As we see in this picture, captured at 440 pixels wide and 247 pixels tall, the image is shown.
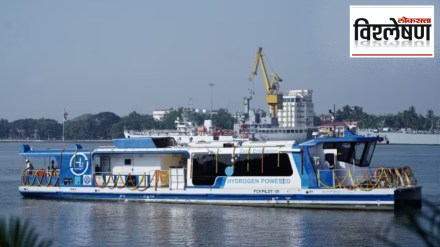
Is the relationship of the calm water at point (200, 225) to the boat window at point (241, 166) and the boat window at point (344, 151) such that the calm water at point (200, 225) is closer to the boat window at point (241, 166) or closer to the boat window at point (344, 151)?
the boat window at point (241, 166)

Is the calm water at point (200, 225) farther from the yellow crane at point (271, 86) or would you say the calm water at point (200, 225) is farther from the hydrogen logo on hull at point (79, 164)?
the yellow crane at point (271, 86)

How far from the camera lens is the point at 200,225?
88.2ft

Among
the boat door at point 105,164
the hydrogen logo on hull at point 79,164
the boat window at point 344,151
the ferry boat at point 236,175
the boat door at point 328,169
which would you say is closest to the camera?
the ferry boat at point 236,175

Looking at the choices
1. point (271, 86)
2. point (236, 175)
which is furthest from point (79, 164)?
point (271, 86)

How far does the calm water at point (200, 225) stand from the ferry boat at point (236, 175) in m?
0.52

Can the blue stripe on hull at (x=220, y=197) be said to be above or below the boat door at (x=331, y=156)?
below

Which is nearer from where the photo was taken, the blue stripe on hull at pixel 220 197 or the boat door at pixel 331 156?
the blue stripe on hull at pixel 220 197

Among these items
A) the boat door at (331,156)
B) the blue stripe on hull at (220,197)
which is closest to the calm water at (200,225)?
the blue stripe on hull at (220,197)

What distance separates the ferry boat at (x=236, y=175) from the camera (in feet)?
96.0

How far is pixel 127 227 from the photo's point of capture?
26.7 metres

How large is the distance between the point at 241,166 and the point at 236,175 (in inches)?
17.0

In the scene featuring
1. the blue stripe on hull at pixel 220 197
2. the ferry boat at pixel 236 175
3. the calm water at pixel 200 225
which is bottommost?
the calm water at pixel 200 225

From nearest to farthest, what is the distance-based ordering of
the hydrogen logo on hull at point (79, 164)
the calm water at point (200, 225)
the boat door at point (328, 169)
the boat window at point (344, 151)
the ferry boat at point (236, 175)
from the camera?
the calm water at point (200, 225), the ferry boat at point (236, 175), the boat door at point (328, 169), the boat window at point (344, 151), the hydrogen logo on hull at point (79, 164)

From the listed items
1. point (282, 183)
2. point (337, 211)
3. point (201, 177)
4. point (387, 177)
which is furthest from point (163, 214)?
point (387, 177)
